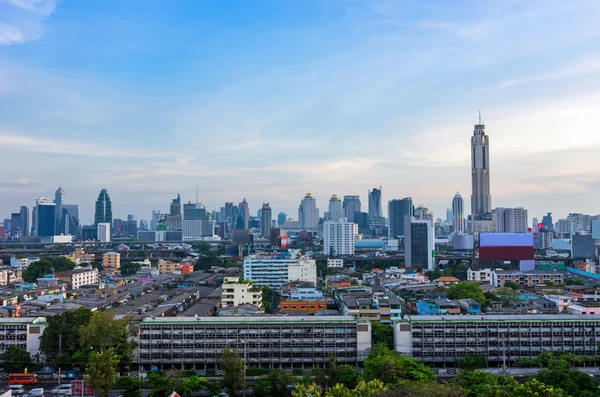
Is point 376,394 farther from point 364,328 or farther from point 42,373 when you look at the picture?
point 42,373

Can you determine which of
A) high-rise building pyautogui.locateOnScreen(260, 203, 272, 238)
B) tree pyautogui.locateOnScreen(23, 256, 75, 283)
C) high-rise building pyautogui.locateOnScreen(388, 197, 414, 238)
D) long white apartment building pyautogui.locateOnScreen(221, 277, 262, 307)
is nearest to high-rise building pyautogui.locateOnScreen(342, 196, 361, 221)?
high-rise building pyautogui.locateOnScreen(260, 203, 272, 238)

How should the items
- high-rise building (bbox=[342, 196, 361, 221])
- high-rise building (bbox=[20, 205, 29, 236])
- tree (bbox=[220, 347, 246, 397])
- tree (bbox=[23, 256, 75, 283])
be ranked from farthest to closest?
high-rise building (bbox=[342, 196, 361, 221])
high-rise building (bbox=[20, 205, 29, 236])
tree (bbox=[23, 256, 75, 283])
tree (bbox=[220, 347, 246, 397])

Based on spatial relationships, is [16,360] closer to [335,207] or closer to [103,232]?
[103,232]

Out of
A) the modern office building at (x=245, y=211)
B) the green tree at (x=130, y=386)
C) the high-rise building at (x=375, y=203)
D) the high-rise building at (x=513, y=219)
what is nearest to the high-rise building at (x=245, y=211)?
the modern office building at (x=245, y=211)

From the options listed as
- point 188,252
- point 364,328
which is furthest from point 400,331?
point 188,252

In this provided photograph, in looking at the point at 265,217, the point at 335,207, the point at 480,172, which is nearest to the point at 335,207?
the point at 335,207

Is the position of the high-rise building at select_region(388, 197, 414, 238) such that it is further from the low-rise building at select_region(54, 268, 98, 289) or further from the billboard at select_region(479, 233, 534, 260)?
the low-rise building at select_region(54, 268, 98, 289)
